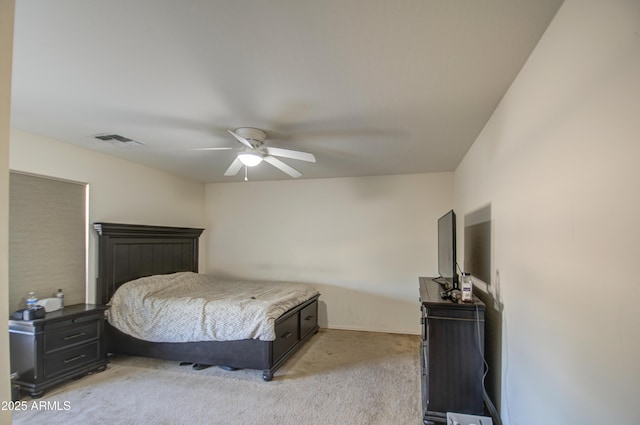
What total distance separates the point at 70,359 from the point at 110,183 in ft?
6.41

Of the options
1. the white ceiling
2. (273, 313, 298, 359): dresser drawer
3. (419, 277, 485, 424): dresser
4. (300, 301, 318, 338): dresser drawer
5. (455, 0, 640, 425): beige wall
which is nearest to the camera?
(455, 0, 640, 425): beige wall

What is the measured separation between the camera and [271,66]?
180 cm

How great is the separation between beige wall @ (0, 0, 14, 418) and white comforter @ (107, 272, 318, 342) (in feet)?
8.16

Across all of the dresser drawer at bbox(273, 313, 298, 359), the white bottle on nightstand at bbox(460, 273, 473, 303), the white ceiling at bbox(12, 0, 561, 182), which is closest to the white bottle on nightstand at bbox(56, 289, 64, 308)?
the white ceiling at bbox(12, 0, 561, 182)

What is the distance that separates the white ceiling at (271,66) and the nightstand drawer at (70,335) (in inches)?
73.7

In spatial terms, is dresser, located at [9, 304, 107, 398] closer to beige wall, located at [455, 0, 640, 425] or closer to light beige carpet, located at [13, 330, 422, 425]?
light beige carpet, located at [13, 330, 422, 425]

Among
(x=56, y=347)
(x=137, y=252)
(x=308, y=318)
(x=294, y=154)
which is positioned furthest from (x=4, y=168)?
(x=308, y=318)

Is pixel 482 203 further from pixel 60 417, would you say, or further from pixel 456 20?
pixel 60 417

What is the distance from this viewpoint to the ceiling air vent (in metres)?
3.12

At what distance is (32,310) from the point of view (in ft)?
9.27

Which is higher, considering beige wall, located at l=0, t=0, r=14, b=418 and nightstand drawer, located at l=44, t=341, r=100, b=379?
beige wall, located at l=0, t=0, r=14, b=418

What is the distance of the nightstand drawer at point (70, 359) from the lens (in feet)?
9.36

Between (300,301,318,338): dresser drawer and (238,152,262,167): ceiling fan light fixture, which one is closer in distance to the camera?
(238,152,262,167): ceiling fan light fixture

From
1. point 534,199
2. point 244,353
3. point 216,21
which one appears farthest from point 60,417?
point 534,199
